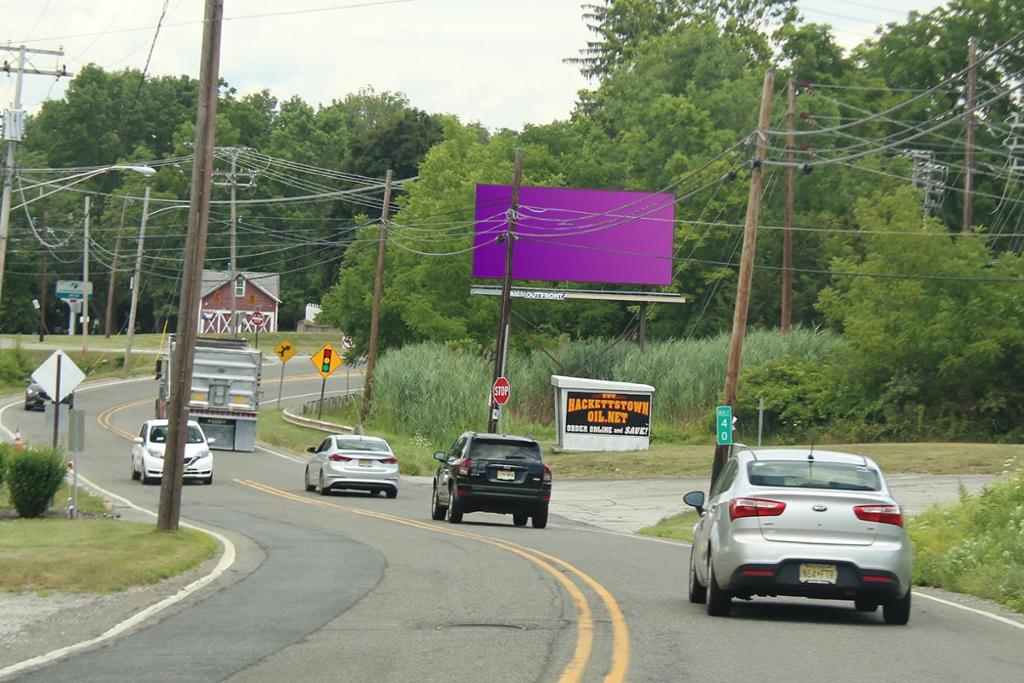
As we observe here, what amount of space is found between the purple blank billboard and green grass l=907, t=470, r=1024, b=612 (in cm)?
3833

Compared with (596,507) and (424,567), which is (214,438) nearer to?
(596,507)

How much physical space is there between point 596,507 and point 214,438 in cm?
2009

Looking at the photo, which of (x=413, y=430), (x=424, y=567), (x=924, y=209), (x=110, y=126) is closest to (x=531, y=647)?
(x=424, y=567)

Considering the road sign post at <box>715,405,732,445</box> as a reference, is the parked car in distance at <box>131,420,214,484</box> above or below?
below

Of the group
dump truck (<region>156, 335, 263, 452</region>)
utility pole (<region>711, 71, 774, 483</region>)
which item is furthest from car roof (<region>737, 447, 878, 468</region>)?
dump truck (<region>156, 335, 263, 452</region>)

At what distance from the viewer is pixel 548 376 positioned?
204ft

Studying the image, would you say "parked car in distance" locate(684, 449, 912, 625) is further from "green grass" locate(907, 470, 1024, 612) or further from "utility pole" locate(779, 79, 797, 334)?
"utility pole" locate(779, 79, 797, 334)

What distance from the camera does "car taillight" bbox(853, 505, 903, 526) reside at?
13.7m

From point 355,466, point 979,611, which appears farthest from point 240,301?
point 979,611

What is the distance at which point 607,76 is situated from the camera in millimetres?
119250

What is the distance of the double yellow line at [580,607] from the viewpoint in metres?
10.6

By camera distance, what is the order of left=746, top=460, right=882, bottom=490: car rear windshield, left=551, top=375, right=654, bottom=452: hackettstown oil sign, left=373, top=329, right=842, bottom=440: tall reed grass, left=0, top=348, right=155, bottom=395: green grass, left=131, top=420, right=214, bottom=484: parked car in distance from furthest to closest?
left=0, top=348, right=155, bottom=395: green grass, left=373, top=329, right=842, bottom=440: tall reed grass, left=551, top=375, right=654, bottom=452: hackettstown oil sign, left=131, top=420, right=214, bottom=484: parked car in distance, left=746, top=460, right=882, bottom=490: car rear windshield

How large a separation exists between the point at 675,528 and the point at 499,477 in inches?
182

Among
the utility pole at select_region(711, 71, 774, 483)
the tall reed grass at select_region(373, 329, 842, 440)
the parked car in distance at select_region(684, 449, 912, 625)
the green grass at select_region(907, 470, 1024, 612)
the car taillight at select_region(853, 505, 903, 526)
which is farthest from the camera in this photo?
the tall reed grass at select_region(373, 329, 842, 440)
